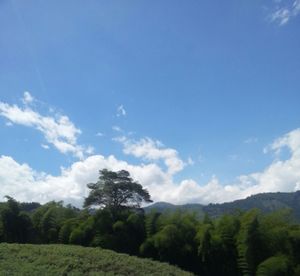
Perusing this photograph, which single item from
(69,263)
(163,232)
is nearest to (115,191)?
(163,232)

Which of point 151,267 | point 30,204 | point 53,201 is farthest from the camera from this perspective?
point 30,204

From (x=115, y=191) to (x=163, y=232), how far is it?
11.4 meters

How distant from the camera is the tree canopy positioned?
44.5 metres

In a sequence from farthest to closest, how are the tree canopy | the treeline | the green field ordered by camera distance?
1. the tree canopy
2. the treeline
3. the green field

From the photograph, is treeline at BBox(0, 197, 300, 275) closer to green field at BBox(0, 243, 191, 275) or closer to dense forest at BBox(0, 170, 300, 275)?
dense forest at BBox(0, 170, 300, 275)

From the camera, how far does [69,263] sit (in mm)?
25453

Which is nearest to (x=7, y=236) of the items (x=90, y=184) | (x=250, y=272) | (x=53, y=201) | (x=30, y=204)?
(x=53, y=201)

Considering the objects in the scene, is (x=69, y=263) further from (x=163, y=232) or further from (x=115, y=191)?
(x=115, y=191)

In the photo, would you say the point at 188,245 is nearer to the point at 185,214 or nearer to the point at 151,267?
the point at 185,214

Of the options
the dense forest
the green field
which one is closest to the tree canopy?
the dense forest

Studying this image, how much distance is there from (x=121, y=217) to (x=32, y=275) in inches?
691

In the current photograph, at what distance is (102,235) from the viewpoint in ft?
128

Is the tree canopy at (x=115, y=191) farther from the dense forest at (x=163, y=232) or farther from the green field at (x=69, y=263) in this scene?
the green field at (x=69, y=263)

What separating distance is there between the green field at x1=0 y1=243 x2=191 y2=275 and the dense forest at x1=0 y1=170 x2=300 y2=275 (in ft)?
15.9
